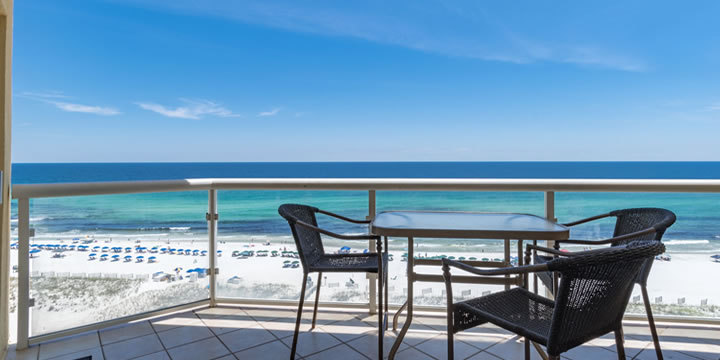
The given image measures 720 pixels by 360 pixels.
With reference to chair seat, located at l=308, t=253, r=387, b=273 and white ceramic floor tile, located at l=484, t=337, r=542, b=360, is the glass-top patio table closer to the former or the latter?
chair seat, located at l=308, t=253, r=387, b=273

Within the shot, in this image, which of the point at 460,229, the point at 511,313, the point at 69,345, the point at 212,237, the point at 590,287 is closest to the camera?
the point at 590,287

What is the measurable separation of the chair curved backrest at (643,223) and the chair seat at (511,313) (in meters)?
0.62

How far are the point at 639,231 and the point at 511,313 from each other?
1.01 metres

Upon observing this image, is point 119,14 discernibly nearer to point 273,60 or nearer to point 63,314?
point 273,60

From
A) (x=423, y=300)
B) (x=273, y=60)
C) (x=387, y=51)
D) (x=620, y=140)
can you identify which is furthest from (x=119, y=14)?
(x=620, y=140)

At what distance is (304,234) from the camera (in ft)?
7.86

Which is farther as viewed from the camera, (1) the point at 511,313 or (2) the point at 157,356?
(2) the point at 157,356

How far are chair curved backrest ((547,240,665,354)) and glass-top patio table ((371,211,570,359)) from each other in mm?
504

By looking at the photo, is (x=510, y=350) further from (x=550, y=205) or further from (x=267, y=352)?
(x=267, y=352)

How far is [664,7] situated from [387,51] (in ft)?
46.3

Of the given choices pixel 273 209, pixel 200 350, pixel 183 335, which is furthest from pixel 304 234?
pixel 183 335

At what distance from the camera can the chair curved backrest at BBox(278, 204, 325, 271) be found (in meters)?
2.19

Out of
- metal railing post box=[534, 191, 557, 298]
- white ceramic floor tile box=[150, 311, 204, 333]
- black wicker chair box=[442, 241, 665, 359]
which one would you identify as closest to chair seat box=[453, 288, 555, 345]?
black wicker chair box=[442, 241, 665, 359]

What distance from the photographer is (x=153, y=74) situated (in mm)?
26156
